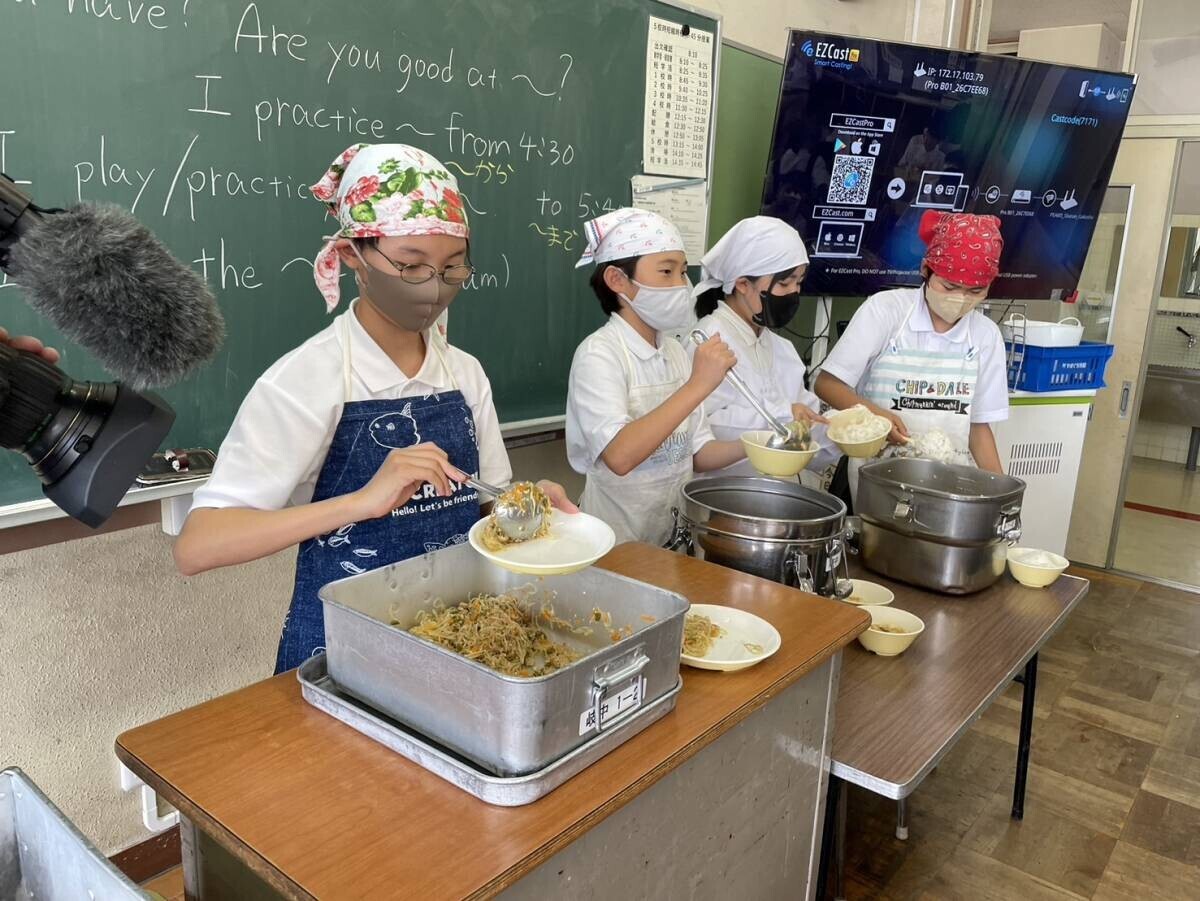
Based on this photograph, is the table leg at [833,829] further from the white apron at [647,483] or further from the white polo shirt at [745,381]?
the white polo shirt at [745,381]

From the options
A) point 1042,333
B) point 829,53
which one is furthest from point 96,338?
point 1042,333

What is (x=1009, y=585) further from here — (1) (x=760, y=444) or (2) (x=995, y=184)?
(2) (x=995, y=184)

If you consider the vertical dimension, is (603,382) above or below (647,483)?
above

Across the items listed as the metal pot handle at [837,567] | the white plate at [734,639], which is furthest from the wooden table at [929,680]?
the white plate at [734,639]

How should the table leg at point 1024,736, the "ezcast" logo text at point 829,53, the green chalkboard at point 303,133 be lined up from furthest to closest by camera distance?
the "ezcast" logo text at point 829,53, the table leg at point 1024,736, the green chalkboard at point 303,133

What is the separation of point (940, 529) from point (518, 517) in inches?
45.0

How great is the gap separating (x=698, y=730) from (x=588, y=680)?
0.24 m

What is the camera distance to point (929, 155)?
11.9 ft

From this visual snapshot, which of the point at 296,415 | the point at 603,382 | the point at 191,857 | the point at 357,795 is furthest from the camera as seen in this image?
the point at 603,382

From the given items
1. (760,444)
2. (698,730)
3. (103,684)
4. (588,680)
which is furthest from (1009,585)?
(103,684)

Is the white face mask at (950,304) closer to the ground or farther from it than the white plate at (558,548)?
farther from it

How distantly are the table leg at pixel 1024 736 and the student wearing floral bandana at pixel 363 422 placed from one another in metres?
1.70

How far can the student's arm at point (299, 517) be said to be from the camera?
3.95ft

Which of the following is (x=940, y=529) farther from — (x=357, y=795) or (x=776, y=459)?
(x=357, y=795)
